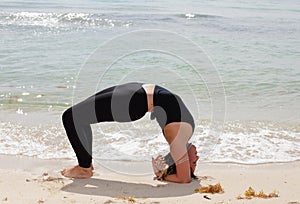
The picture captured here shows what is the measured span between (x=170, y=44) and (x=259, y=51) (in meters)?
3.11

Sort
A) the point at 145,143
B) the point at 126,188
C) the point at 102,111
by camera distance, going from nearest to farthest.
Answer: the point at 126,188
the point at 102,111
the point at 145,143

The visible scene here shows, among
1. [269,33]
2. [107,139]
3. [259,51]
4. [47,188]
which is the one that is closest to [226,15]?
[269,33]

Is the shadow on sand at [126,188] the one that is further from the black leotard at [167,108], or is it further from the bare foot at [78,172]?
the black leotard at [167,108]

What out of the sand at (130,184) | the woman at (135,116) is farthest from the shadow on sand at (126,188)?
the woman at (135,116)

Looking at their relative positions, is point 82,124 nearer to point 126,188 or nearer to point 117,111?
point 117,111

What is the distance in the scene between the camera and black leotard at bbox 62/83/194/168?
15.8 ft

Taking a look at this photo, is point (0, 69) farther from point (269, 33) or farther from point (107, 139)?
point (269, 33)

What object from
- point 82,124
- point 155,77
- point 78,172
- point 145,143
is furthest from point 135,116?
point 155,77

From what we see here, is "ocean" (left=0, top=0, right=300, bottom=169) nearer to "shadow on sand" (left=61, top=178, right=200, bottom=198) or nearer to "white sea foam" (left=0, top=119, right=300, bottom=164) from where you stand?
"white sea foam" (left=0, top=119, right=300, bottom=164)

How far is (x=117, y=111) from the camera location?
4.88 m

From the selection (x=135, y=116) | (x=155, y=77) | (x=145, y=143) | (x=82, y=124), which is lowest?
(x=145, y=143)

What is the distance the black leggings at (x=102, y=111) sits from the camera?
4805mm

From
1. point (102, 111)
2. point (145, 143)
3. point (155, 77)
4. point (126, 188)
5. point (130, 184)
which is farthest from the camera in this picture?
point (155, 77)

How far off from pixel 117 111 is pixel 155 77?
4.98 meters
